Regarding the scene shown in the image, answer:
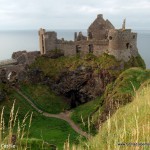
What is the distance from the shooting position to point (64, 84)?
55844 mm

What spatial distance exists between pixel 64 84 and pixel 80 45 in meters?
7.86

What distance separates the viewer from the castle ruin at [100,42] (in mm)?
53875

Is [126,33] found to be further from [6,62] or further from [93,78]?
[6,62]

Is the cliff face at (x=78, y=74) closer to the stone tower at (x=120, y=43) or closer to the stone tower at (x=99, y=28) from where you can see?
the stone tower at (x=120, y=43)

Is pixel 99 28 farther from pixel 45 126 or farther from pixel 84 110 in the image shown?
pixel 45 126

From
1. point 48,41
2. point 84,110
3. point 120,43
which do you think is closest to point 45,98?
point 84,110

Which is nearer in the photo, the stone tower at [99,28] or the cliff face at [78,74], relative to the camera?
the cliff face at [78,74]

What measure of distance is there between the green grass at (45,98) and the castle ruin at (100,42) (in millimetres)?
8516

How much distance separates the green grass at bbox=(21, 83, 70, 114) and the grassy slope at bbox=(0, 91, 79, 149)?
2161mm

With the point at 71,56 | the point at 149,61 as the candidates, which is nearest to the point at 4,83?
the point at 71,56

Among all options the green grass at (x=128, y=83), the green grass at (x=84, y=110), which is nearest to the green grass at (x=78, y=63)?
the green grass at (x=84, y=110)

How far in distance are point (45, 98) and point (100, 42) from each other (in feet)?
42.8

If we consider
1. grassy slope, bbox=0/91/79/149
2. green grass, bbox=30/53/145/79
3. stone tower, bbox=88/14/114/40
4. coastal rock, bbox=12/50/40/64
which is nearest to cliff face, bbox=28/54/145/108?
green grass, bbox=30/53/145/79

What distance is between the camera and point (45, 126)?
44.2 meters
